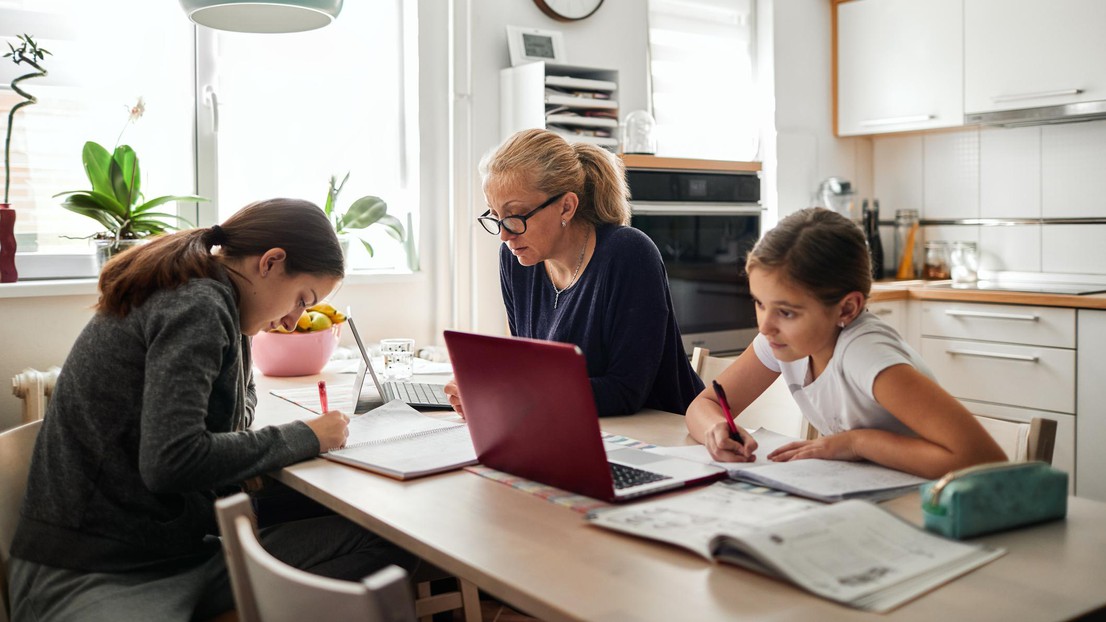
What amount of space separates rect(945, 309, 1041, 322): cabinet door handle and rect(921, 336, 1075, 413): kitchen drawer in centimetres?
10

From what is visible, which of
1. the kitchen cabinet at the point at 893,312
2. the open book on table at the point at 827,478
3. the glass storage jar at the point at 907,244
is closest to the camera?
the open book on table at the point at 827,478

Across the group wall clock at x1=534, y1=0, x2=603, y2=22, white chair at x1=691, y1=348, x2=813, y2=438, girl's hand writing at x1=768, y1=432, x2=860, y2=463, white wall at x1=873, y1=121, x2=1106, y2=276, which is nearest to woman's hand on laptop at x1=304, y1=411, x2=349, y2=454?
girl's hand writing at x1=768, y1=432, x2=860, y2=463

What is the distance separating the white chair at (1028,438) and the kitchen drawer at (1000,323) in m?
2.09

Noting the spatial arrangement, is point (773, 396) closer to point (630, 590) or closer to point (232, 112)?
point (630, 590)

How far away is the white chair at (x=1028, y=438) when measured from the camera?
1440mm

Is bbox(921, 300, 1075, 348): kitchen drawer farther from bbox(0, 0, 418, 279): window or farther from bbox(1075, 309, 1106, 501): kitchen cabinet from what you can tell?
bbox(0, 0, 418, 279): window

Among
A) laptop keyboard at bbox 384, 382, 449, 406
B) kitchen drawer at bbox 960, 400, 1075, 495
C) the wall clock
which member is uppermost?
the wall clock

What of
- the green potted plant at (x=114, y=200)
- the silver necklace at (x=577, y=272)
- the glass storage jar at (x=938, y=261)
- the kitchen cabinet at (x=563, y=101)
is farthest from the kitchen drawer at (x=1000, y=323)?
the green potted plant at (x=114, y=200)

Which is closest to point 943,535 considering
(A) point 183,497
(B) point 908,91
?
(A) point 183,497

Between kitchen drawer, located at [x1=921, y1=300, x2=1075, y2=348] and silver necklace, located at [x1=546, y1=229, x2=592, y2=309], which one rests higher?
silver necklace, located at [x1=546, y1=229, x2=592, y2=309]

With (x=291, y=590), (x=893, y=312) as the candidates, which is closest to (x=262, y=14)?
(x=291, y=590)

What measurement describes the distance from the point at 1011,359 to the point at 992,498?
263 centimetres

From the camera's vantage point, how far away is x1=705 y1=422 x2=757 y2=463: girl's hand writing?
1.46 meters

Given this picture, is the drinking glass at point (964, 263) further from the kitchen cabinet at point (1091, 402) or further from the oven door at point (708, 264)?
the oven door at point (708, 264)
